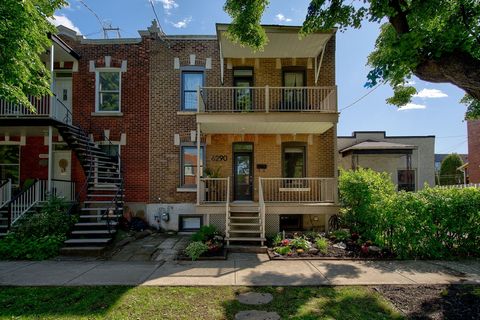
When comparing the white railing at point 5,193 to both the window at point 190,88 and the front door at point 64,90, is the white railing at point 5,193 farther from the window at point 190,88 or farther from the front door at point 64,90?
the window at point 190,88

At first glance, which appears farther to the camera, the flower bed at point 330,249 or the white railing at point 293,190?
the white railing at point 293,190

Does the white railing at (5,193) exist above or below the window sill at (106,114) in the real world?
below

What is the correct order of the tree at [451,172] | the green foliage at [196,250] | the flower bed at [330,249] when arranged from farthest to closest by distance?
the tree at [451,172]
the flower bed at [330,249]
the green foliage at [196,250]

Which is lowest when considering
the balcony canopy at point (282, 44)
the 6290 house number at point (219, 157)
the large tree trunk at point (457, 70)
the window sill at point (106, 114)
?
the 6290 house number at point (219, 157)

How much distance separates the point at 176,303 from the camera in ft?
16.3

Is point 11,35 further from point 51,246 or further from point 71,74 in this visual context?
point 71,74

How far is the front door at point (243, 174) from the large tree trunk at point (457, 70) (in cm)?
735

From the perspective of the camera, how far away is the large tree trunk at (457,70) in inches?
207

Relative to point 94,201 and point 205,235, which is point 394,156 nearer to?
point 205,235

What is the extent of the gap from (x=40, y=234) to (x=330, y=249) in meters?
8.98

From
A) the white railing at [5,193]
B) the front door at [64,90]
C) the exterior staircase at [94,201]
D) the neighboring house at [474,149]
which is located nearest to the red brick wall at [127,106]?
the front door at [64,90]

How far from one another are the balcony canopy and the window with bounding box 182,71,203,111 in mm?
1536

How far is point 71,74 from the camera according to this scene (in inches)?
489

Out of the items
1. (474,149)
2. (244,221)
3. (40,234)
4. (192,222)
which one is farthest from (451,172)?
(40,234)
